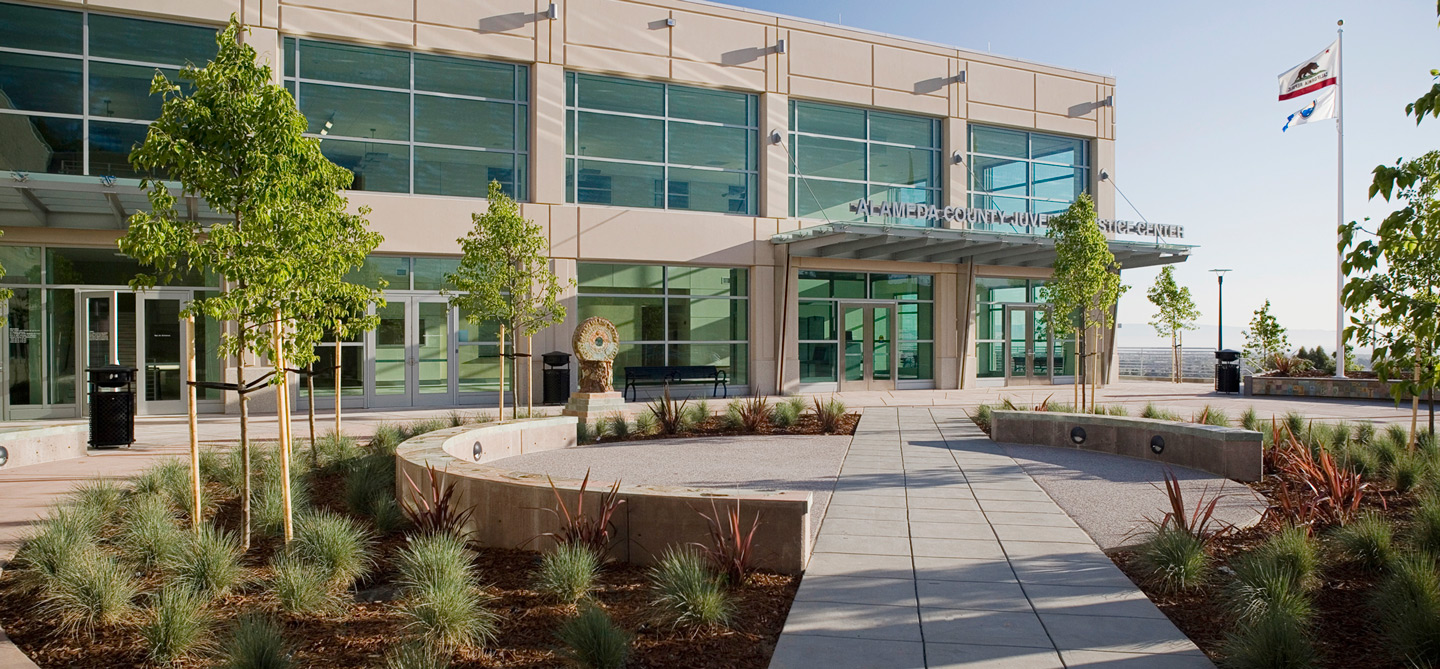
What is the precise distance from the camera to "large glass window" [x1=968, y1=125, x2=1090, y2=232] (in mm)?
26578

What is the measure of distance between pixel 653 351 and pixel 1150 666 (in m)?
18.6

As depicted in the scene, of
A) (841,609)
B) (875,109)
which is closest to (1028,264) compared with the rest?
(875,109)

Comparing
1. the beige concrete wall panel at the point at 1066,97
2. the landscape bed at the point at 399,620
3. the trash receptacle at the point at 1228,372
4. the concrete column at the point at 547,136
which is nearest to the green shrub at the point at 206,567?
the landscape bed at the point at 399,620

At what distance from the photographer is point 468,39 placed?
2023cm

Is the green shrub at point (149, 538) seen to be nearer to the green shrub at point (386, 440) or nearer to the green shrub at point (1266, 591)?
the green shrub at point (386, 440)

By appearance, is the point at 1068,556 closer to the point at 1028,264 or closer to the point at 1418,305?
the point at 1418,305

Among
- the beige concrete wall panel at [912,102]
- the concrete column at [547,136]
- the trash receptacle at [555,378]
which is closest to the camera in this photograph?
the trash receptacle at [555,378]

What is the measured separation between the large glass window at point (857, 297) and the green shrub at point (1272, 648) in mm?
19920

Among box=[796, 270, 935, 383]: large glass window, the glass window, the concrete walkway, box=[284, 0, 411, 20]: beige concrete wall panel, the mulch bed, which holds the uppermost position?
box=[284, 0, 411, 20]: beige concrete wall panel

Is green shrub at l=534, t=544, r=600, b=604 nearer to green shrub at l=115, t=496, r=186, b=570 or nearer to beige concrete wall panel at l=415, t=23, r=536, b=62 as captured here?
green shrub at l=115, t=496, r=186, b=570

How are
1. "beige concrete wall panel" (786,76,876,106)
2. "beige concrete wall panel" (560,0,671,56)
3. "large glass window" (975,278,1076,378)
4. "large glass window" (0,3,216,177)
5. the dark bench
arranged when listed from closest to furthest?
1. "large glass window" (0,3,216,177)
2. "beige concrete wall panel" (560,0,671,56)
3. the dark bench
4. "beige concrete wall panel" (786,76,876,106)
5. "large glass window" (975,278,1076,378)

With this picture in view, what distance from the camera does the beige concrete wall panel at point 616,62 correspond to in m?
21.3

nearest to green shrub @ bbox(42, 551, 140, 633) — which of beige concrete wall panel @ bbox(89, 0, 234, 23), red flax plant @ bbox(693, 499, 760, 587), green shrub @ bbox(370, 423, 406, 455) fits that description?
red flax plant @ bbox(693, 499, 760, 587)

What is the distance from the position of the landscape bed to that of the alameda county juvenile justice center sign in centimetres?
1743
